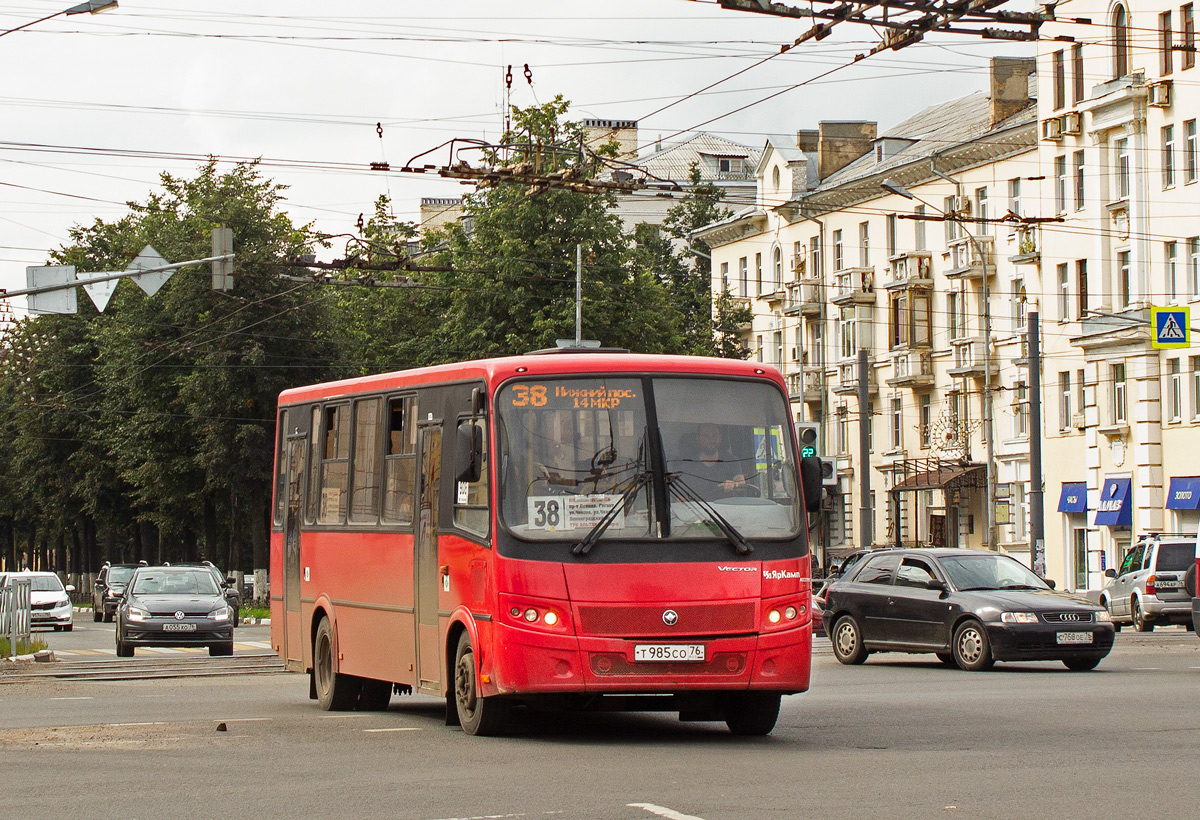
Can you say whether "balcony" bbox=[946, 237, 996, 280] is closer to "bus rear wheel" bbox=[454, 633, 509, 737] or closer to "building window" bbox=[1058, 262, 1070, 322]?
"building window" bbox=[1058, 262, 1070, 322]

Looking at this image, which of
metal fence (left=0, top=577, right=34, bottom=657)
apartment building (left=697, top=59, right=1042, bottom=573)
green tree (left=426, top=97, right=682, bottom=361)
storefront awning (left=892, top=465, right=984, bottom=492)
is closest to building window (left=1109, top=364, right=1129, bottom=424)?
apartment building (left=697, top=59, right=1042, bottom=573)

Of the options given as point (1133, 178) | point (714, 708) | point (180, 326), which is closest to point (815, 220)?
point (1133, 178)

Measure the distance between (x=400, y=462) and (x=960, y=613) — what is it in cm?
987

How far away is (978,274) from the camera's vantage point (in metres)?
60.3

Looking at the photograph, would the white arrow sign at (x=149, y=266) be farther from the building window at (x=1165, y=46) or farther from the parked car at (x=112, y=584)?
the building window at (x=1165, y=46)

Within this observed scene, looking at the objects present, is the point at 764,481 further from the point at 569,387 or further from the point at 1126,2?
the point at 1126,2

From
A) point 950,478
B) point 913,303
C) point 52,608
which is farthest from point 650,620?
point 913,303

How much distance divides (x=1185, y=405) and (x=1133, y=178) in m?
6.30

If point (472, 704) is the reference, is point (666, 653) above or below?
above

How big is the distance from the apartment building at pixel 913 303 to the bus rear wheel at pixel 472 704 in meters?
35.2

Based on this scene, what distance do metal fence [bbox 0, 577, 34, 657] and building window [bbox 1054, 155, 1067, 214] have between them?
114 feet

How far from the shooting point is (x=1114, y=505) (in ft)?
176

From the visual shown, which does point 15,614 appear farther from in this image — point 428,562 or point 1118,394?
point 1118,394

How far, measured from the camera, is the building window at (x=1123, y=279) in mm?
53625
